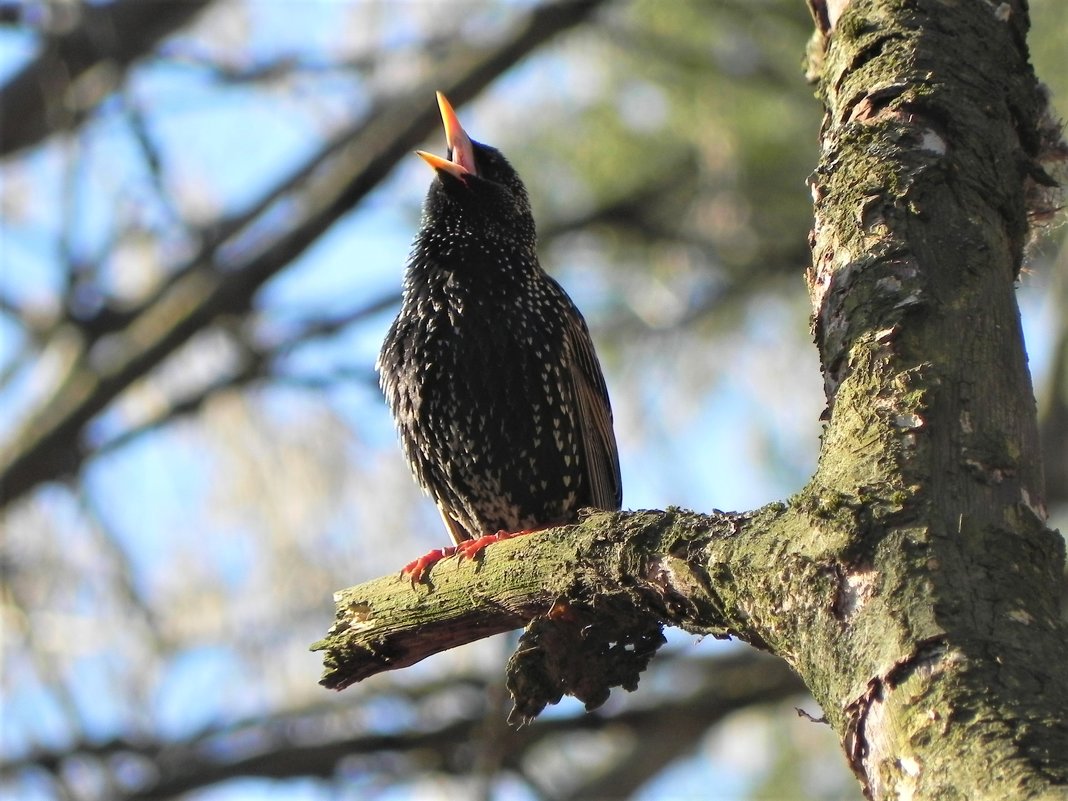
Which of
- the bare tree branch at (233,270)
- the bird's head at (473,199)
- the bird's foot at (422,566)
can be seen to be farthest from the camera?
the bare tree branch at (233,270)

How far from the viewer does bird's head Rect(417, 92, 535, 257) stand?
175 inches

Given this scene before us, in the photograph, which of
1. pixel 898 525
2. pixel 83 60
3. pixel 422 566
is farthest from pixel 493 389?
pixel 83 60

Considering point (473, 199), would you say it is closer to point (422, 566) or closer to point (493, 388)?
point (493, 388)

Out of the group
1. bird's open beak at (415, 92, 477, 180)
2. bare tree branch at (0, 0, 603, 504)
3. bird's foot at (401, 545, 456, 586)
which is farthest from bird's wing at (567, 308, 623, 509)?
bare tree branch at (0, 0, 603, 504)

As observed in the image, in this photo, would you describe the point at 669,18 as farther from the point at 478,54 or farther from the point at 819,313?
the point at 819,313

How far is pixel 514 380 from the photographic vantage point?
13.3 ft

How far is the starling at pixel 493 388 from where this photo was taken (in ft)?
13.2

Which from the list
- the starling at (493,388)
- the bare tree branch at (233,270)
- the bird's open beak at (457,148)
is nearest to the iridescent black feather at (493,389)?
the starling at (493,388)

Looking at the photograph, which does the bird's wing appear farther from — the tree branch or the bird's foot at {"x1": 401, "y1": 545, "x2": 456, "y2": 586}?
the tree branch

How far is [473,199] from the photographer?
14.9 feet

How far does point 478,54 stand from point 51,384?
2807 millimetres

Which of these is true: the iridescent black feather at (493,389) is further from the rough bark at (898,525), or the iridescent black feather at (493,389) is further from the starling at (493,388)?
the rough bark at (898,525)

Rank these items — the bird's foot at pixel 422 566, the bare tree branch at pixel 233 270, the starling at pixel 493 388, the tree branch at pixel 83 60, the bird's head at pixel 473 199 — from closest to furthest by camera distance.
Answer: the bird's foot at pixel 422 566 → the starling at pixel 493 388 → the bird's head at pixel 473 199 → the bare tree branch at pixel 233 270 → the tree branch at pixel 83 60

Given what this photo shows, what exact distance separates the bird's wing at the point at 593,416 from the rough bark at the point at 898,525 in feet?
5.05
